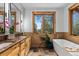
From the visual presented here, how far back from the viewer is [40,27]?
7.83 meters

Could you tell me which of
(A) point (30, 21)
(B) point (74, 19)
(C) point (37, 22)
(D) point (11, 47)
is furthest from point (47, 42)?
(D) point (11, 47)

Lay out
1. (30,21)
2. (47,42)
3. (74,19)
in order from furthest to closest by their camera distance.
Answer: (30,21)
(47,42)
(74,19)

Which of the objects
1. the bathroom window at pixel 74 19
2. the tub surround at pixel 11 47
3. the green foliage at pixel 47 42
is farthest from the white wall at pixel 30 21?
the tub surround at pixel 11 47

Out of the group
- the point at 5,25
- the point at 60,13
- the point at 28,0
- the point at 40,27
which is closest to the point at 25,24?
the point at 40,27

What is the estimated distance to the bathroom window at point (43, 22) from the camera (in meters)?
7.82

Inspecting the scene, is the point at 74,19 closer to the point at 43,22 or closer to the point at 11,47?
A: the point at 43,22

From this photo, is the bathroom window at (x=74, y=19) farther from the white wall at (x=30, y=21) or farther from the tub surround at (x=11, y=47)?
the tub surround at (x=11, y=47)

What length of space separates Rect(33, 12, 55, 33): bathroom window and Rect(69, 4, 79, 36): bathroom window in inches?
55.6

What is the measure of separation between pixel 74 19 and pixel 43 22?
6.36 feet

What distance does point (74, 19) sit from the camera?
629 cm

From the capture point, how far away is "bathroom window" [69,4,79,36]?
5931 mm

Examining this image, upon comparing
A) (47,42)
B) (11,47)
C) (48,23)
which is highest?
(48,23)

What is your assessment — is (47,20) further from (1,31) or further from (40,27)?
(1,31)

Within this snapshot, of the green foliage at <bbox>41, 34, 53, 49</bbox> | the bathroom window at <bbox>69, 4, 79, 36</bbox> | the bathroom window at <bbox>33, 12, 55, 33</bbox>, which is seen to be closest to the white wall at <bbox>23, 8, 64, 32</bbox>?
the bathroom window at <bbox>33, 12, 55, 33</bbox>
